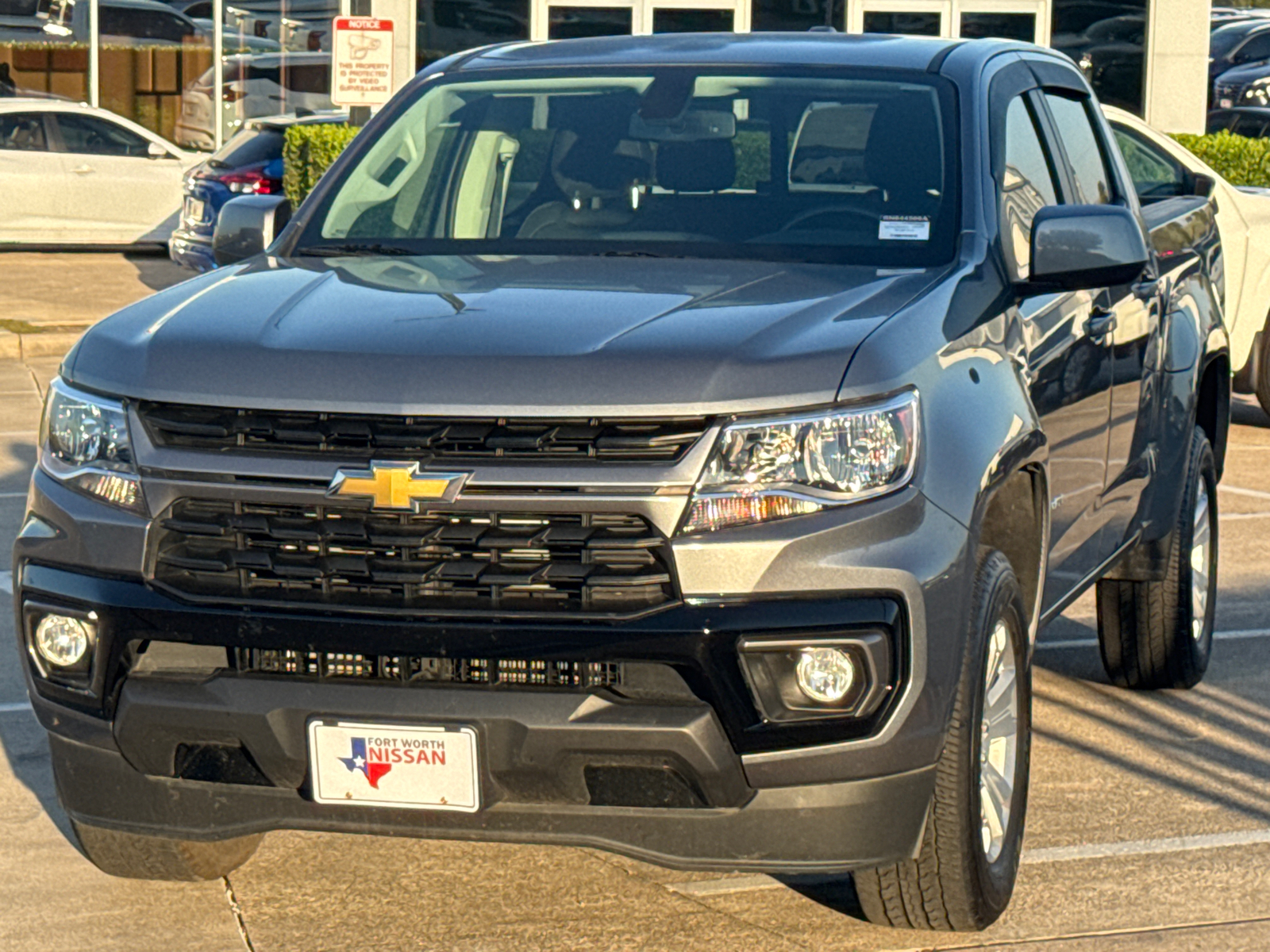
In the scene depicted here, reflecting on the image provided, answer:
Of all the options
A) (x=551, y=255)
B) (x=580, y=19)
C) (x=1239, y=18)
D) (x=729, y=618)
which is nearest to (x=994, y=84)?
(x=551, y=255)

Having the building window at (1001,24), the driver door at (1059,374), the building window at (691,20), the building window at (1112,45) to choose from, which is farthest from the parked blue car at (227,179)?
the driver door at (1059,374)

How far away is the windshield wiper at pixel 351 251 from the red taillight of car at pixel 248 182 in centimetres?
1326

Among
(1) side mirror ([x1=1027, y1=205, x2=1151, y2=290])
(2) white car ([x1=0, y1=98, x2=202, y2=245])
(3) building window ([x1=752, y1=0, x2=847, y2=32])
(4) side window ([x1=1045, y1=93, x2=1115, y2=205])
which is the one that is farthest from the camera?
(3) building window ([x1=752, y1=0, x2=847, y2=32])

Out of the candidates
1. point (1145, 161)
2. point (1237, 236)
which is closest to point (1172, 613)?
point (1145, 161)

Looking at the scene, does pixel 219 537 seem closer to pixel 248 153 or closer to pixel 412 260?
pixel 412 260

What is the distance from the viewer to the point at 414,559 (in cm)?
380

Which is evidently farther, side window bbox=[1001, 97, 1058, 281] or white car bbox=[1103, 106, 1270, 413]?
white car bbox=[1103, 106, 1270, 413]

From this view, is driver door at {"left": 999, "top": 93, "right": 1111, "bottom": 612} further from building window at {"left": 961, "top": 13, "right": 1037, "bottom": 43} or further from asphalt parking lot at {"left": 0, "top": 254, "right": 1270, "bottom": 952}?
building window at {"left": 961, "top": 13, "right": 1037, "bottom": 43}

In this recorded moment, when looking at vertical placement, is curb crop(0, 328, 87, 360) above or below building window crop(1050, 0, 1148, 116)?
below

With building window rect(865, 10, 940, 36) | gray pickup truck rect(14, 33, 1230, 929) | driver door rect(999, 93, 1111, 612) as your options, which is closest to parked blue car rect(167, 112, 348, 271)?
building window rect(865, 10, 940, 36)

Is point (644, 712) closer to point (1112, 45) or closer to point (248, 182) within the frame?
point (248, 182)

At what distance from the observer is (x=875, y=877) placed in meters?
4.27

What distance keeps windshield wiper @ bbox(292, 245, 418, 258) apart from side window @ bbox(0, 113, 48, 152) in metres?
17.0

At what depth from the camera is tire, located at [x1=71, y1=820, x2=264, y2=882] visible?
15.0ft
